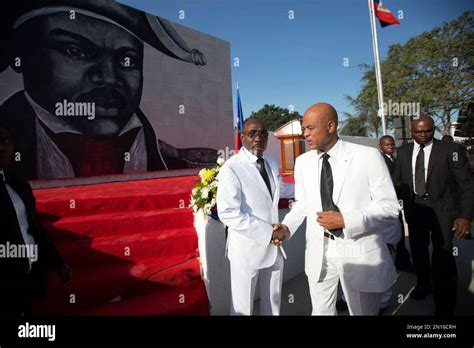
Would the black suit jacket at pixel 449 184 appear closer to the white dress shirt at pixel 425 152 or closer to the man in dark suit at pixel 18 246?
the white dress shirt at pixel 425 152

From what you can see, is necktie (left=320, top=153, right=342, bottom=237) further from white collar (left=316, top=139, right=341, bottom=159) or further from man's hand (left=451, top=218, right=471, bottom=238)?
man's hand (left=451, top=218, right=471, bottom=238)

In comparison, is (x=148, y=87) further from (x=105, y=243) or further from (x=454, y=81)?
(x=454, y=81)

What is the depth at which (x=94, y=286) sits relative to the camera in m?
2.87

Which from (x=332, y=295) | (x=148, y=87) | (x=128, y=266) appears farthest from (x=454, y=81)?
(x=128, y=266)

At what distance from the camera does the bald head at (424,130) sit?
297cm

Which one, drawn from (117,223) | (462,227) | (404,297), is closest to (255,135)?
(462,227)

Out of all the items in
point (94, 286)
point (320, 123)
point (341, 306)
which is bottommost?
point (341, 306)

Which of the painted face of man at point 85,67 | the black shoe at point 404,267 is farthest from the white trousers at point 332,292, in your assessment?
the painted face of man at point 85,67

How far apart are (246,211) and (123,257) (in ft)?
6.29

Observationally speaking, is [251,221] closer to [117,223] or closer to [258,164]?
[258,164]

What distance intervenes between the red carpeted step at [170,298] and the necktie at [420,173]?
Result: 281 cm

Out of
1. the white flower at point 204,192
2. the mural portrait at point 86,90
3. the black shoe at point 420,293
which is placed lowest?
the black shoe at point 420,293

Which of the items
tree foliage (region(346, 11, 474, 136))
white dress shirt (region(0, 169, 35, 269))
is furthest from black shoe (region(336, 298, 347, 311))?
tree foliage (region(346, 11, 474, 136))

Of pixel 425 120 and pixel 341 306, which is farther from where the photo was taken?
pixel 341 306
